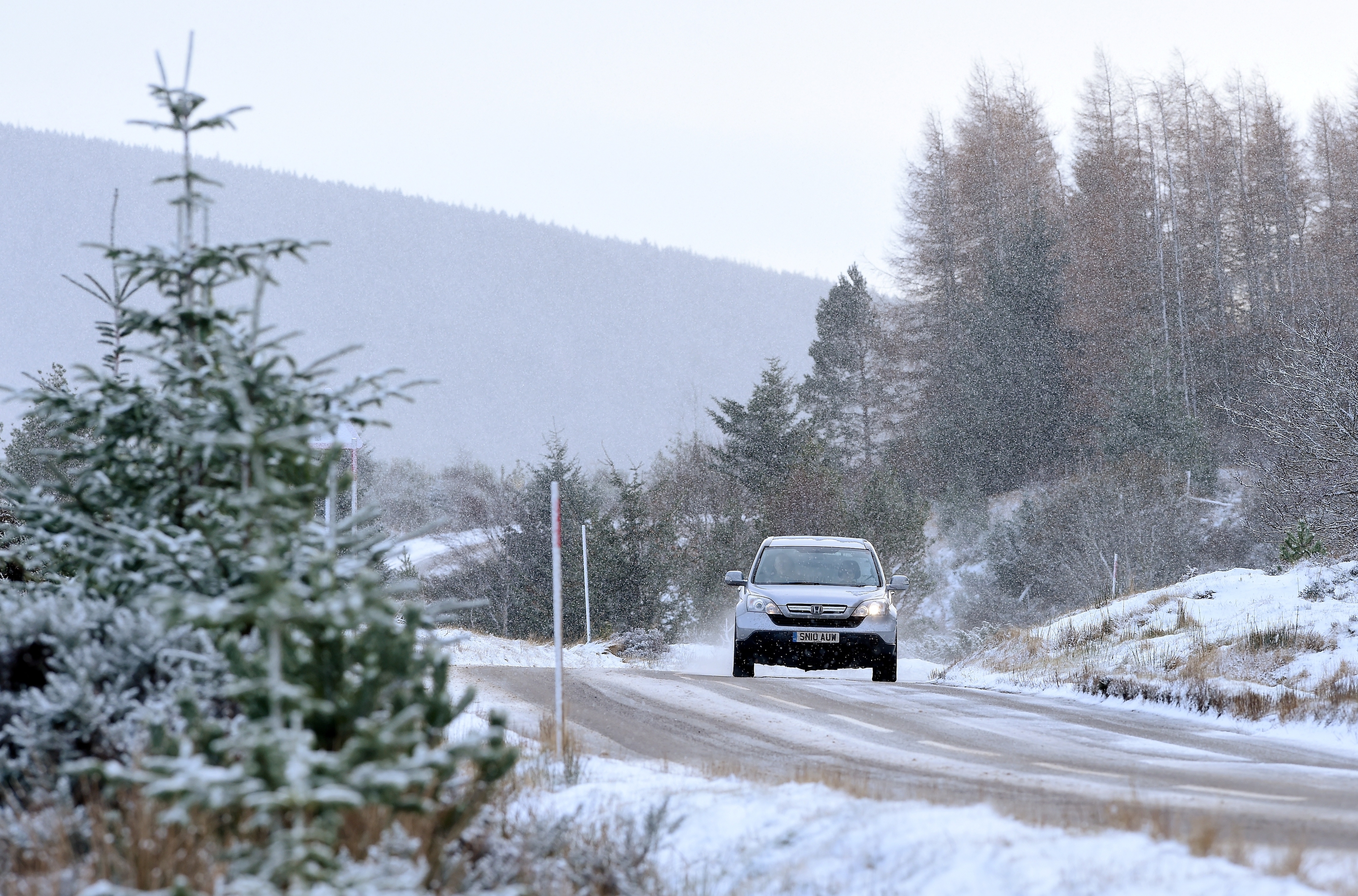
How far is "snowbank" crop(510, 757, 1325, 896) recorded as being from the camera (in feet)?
14.9

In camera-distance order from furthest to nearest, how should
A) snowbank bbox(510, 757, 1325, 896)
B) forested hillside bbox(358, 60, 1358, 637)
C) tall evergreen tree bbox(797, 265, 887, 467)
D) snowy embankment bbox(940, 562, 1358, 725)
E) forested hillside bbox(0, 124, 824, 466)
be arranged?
forested hillside bbox(0, 124, 824, 466), tall evergreen tree bbox(797, 265, 887, 467), forested hillside bbox(358, 60, 1358, 637), snowy embankment bbox(940, 562, 1358, 725), snowbank bbox(510, 757, 1325, 896)

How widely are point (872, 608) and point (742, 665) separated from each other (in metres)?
1.87

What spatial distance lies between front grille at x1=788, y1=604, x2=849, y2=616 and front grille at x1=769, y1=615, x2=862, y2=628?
0.16ft

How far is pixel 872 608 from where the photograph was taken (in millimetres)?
15383

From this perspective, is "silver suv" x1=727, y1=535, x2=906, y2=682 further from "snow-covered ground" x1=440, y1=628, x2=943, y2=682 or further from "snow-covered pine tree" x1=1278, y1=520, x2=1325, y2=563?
"snow-covered pine tree" x1=1278, y1=520, x2=1325, y2=563

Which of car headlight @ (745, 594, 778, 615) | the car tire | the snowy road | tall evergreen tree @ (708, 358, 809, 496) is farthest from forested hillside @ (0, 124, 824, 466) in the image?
the snowy road

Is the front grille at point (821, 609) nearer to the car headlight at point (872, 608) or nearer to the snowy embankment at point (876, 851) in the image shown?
the car headlight at point (872, 608)

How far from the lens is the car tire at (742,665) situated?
1569 cm

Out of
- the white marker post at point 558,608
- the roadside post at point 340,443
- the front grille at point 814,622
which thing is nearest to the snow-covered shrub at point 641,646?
the roadside post at point 340,443

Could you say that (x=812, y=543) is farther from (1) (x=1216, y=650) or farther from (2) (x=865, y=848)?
(2) (x=865, y=848)

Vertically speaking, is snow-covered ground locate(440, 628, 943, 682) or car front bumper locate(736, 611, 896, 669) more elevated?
car front bumper locate(736, 611, 896, 669)

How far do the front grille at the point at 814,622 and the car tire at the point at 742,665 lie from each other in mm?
633

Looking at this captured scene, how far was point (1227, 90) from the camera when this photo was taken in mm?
60188

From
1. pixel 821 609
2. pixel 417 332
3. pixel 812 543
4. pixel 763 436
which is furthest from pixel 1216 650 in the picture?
pixel 417 332
